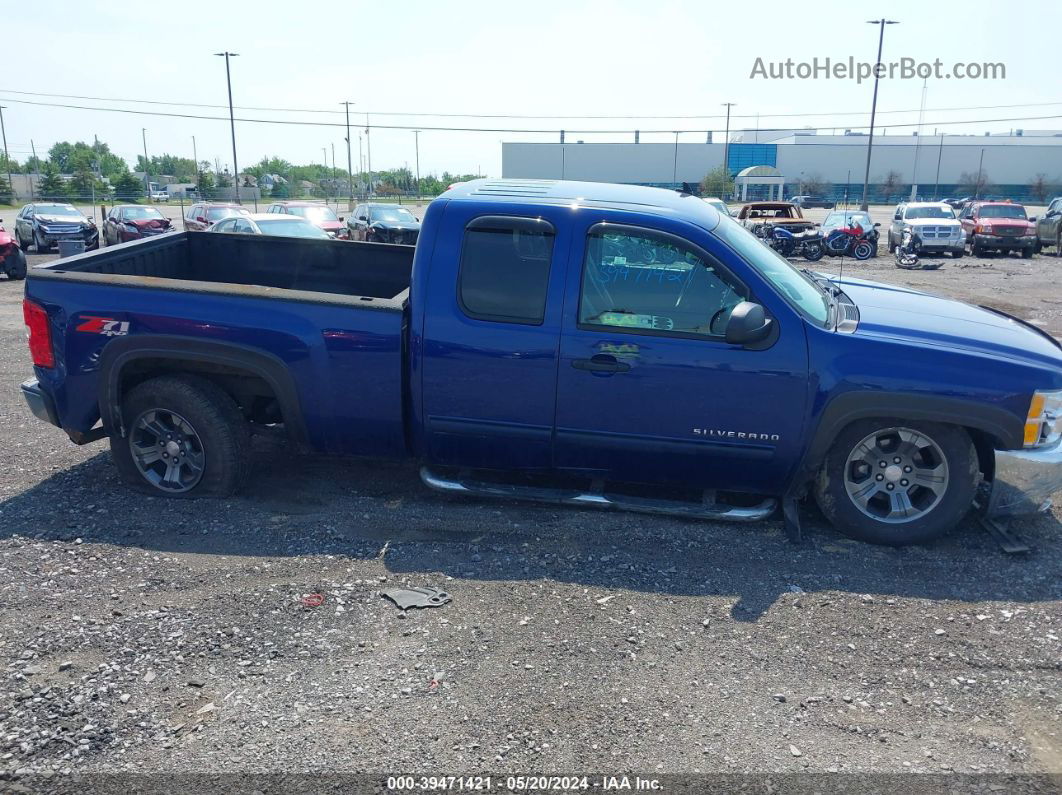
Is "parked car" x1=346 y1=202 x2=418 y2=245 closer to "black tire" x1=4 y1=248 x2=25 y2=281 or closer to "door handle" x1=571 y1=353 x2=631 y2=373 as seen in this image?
"black tire" x1=4 y1=248 x2=25 y2=281

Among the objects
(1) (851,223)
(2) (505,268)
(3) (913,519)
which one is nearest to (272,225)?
(2) (505,268)

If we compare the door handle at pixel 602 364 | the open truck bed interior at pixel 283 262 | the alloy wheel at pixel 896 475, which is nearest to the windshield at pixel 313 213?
the open truck bed interior at pixel 283 262

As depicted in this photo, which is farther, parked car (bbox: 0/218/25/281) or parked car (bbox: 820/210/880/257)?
parked car (bbox: 820/210/880/257)

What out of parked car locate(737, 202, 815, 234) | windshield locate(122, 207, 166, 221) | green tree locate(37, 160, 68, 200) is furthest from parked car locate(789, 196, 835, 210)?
windshield locate(122, 207, 166, 221)

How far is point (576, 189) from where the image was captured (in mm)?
5383

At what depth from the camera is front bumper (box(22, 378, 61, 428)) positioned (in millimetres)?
5375

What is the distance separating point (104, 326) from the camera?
5156 mm

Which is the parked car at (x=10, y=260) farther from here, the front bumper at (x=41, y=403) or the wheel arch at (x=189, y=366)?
the wheel arch at (x=189, y=366)

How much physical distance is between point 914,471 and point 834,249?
23.2m

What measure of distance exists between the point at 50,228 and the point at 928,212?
89.0ft

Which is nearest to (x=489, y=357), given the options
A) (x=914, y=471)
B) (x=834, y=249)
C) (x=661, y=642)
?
(x=661, y=642)

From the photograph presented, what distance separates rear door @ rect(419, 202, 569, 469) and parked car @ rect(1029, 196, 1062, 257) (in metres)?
28.0

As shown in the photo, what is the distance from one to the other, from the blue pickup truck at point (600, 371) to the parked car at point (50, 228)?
71.9ft

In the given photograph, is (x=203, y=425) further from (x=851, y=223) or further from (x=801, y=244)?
(x=851, y=223)
